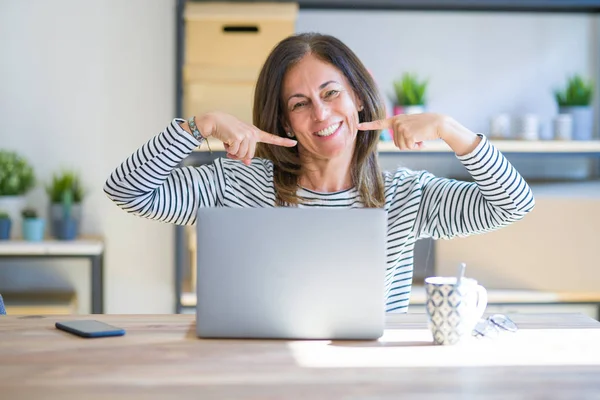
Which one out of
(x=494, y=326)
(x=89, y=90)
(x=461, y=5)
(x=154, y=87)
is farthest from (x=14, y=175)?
(x=494, y=326)

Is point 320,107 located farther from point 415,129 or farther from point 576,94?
point 576,94

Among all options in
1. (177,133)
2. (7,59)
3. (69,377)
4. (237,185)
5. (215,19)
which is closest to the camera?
(69,377)

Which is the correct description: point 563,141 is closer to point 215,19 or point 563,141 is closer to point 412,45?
point 412,45

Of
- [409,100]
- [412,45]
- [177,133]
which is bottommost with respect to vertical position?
[177,133]

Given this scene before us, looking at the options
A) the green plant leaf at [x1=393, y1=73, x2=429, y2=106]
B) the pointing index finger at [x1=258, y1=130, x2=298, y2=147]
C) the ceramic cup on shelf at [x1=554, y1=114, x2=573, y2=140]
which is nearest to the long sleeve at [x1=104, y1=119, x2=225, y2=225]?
the pointing index finger at [x1=258, y1=130, x2=298, y2=147]

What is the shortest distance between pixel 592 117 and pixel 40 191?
2185 mm

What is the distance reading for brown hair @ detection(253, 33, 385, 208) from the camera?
206 cm

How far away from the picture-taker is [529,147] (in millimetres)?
3152

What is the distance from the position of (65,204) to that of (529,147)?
166 centimetres

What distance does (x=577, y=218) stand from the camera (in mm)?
3160

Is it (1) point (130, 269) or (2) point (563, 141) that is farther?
(1) point (130, 269)

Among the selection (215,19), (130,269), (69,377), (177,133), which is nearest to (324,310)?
(69,377)

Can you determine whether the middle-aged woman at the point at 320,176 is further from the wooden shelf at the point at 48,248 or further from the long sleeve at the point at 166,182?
the wooden shelf at the point at 48,248

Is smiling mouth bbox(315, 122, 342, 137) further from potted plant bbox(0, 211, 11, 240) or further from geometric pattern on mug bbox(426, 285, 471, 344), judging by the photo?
potted plant bbox(0, 211, 11, 240)
